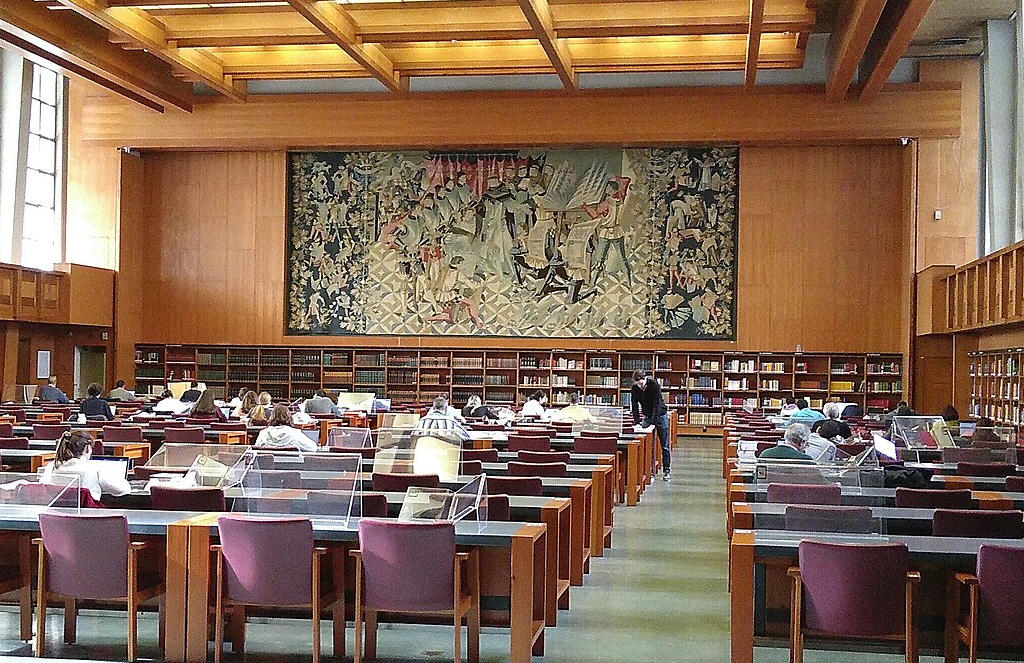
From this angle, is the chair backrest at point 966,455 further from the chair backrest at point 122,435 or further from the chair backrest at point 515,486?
the chair backrest at point 122,435

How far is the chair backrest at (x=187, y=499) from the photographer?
19.9 feet

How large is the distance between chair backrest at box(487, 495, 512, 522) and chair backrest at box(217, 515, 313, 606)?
118 cm

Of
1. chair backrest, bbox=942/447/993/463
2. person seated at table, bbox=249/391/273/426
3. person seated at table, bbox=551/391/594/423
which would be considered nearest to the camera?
chair backrest, bbox=942/447/993/463

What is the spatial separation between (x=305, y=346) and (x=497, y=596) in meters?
19.6

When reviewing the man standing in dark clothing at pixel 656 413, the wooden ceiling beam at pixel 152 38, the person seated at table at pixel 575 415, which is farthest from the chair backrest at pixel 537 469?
the wooden ceiling beam at pixel 152 38

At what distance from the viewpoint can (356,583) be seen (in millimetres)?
5070

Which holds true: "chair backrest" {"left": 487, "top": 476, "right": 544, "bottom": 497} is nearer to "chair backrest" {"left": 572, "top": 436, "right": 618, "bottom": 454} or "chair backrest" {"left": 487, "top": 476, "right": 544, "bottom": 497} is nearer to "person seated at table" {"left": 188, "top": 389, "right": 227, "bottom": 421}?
"chair backrest" {"left": 572, "top": 436, "right": 618, "bottom": 454}

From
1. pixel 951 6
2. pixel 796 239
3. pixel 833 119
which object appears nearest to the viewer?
pixel 951 6

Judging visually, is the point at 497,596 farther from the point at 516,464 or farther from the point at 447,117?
the point at 447,117

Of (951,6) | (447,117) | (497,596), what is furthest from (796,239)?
(497,596)

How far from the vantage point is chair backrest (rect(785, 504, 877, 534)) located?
5082 millimetres

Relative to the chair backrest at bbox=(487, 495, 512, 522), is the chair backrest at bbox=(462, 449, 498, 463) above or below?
below

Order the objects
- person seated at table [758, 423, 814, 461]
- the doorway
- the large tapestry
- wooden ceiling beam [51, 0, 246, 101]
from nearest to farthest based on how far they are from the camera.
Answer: person seated at table [758, 423, 814, 461] < wooden ceiling beam [51, 0, 246, 101] < the large tapestry < the doorway

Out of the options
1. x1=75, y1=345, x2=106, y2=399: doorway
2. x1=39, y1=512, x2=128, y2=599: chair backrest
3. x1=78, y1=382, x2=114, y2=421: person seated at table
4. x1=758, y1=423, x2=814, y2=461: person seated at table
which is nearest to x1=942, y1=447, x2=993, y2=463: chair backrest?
x1=758, y1=423, x2=814, y2=461: person seated at table
